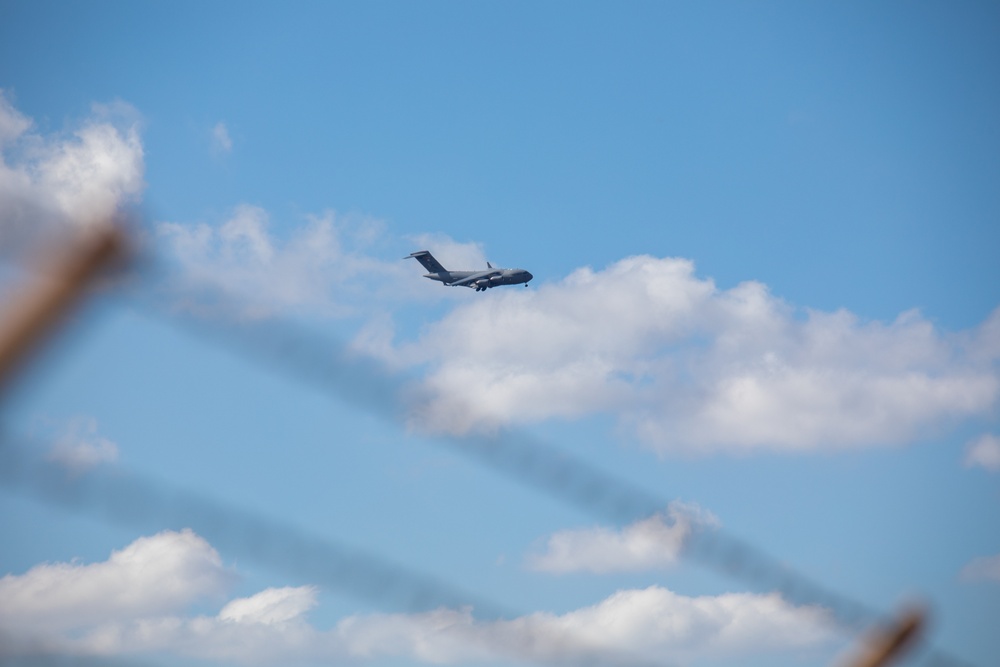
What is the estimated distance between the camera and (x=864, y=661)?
1379cm

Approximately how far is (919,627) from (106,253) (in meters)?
11.5

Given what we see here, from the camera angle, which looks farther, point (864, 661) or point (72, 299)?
point (864, 661)

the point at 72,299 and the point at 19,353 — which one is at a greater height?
the point at 72,299

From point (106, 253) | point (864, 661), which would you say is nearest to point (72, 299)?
point (106, 253)

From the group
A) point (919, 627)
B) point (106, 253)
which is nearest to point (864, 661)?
point (919, 627)

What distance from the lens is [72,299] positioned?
33.7 ft

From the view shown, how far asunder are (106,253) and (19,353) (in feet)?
4.17

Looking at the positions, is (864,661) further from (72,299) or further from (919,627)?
(72,299)

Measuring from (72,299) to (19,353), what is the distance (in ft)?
2.37

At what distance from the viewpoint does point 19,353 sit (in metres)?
9.98

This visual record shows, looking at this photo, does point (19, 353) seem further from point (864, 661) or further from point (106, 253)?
point (864, 661)

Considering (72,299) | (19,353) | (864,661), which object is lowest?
(864,661)

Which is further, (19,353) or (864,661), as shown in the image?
(864,661)

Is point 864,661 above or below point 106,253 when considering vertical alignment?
below
